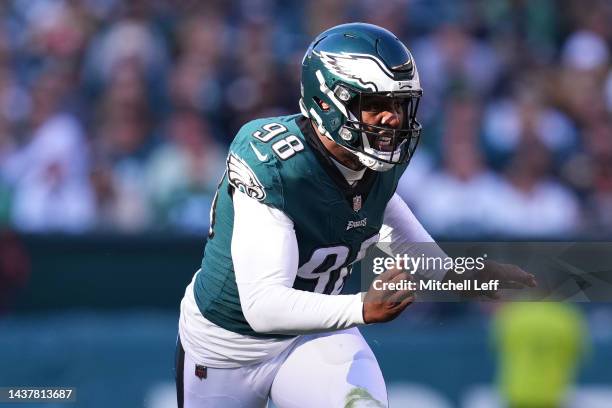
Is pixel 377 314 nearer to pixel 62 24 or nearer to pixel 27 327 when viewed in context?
pixel 27 327

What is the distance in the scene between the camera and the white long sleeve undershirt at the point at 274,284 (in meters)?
3.81

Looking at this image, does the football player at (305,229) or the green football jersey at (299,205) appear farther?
the green football jersey at (299,205)

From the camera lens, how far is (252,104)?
891 cm

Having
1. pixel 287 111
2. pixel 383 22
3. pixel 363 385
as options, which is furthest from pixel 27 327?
pixel 383 22

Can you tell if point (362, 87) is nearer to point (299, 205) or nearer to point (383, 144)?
point (383, 144)

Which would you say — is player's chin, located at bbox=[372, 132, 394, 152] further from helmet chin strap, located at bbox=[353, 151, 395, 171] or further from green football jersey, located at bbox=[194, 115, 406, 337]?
green football jersey, located at bbox=[194, 115, 406, 337]

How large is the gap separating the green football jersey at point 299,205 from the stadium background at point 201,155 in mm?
2339

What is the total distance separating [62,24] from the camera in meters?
9.75

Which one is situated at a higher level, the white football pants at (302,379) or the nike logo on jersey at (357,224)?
the nike logo on jersey at (357,224)

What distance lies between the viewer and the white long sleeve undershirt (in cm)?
381

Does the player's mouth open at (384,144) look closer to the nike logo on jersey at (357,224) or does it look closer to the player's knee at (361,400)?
the nike logo on jersey at (357,224)

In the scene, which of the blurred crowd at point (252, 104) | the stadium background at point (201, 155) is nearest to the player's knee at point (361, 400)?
the stadium background at point (201, 155)

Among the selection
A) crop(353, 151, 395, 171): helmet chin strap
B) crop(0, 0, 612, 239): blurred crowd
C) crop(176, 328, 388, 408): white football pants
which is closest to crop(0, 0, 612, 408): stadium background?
crop(0, 0, 612, 239): blurred crowd

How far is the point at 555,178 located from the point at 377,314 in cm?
503
